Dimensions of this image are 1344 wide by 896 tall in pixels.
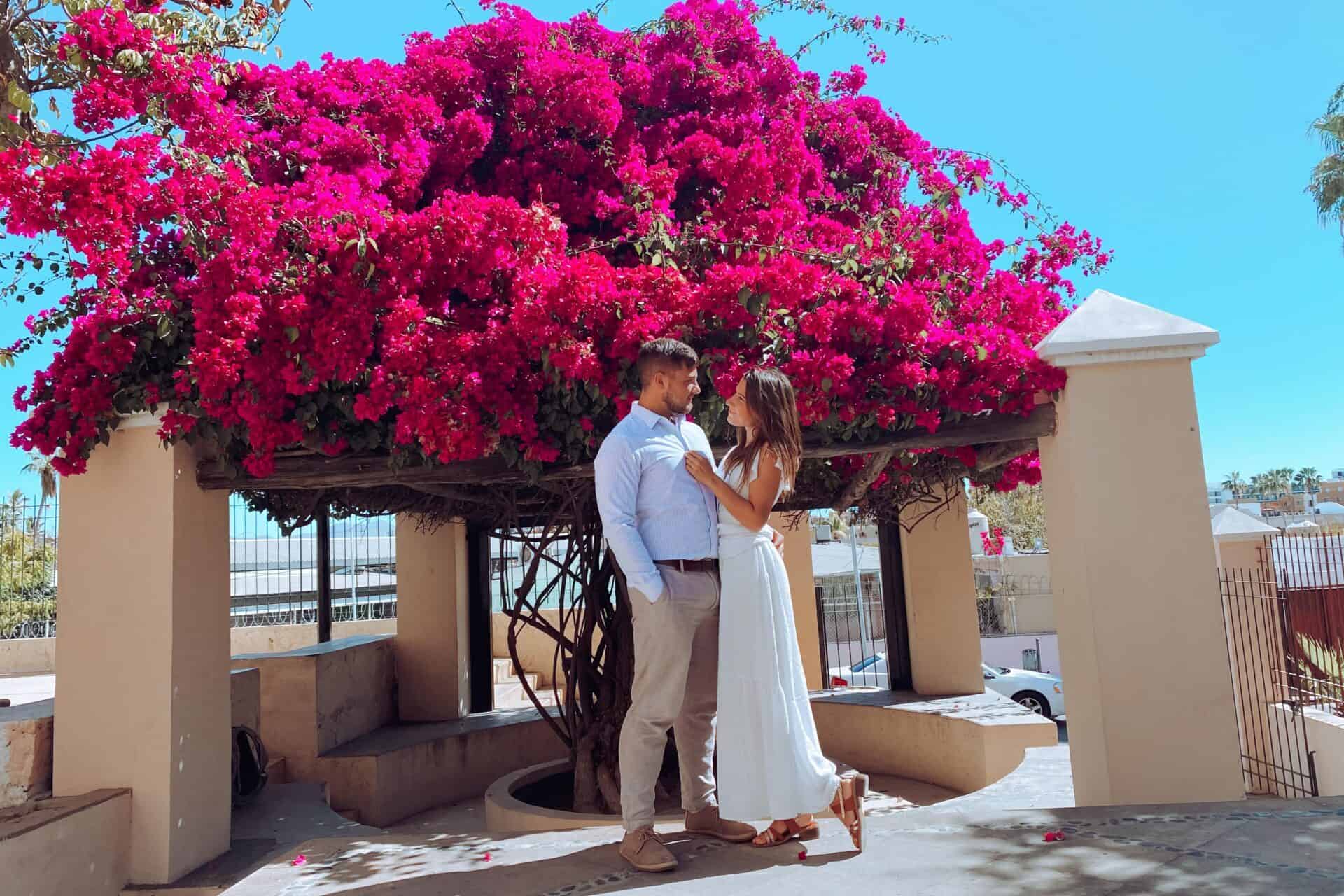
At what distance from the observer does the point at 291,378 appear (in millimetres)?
4195

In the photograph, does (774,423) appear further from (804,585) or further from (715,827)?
(804,585)

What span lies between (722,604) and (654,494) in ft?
1.34

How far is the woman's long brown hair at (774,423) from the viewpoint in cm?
292

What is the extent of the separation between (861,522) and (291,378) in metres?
5.99

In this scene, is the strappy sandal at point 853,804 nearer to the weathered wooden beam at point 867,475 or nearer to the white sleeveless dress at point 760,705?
the white sleeveless dress at point 760,705

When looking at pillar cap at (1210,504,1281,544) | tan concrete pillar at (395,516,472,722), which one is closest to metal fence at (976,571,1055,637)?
pillar cap at (1210,504,1281,544)

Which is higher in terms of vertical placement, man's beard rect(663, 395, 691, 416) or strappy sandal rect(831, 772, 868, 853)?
man's beard rect(663, 395, 691, 416)

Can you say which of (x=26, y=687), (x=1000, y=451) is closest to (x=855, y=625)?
(x=26, y=687)

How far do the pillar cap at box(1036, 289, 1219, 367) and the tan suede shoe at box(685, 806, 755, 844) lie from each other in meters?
2.40

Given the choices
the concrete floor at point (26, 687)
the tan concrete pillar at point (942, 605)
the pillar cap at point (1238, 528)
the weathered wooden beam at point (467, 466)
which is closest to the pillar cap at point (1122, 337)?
the weathered wooden beam at point (467, 466)

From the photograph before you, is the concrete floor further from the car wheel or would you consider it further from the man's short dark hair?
the car wheel

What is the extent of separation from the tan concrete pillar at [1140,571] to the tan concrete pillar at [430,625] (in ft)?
20.8

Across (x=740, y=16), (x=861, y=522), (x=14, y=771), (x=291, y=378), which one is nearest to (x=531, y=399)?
(x=291, y=378)

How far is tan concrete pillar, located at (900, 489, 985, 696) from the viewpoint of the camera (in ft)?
28.1
